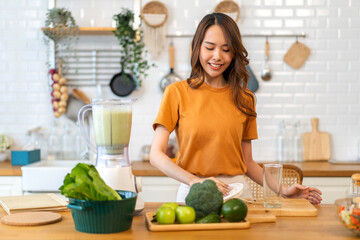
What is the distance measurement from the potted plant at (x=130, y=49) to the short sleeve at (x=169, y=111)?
5.72ft

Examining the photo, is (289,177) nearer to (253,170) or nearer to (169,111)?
(253,170)

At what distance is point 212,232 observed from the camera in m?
1.50

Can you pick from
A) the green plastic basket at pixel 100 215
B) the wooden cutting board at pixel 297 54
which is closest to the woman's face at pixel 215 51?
the green plastic basket at pixel 100 215

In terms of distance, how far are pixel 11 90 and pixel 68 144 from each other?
2.29ft

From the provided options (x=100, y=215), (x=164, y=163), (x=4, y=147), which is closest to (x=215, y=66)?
(x=164, y=163)

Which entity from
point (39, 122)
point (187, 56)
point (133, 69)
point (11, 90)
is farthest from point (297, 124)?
point (11, 90)

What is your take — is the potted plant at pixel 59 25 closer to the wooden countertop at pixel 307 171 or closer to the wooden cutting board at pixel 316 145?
the wooden countertop at pixel 307 171

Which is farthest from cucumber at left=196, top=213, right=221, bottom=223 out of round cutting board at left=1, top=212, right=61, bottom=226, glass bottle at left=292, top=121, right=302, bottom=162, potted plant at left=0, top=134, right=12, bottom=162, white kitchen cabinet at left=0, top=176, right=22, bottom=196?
potted plant at left=0, top=134, right=12, bottom=162

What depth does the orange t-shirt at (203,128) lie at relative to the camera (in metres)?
2.15

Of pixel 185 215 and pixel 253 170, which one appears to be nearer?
pixel 185 215

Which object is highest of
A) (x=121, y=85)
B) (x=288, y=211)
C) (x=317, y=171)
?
(x=121, y=85)

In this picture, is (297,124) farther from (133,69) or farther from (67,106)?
(67,106)

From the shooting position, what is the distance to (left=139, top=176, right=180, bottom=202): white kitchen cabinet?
11.4ft

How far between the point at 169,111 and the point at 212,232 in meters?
0.78
